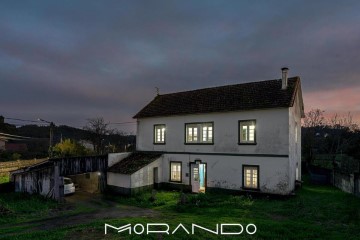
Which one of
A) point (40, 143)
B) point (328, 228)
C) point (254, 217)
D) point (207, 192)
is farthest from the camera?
point (40, 143)

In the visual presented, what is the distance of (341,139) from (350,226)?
33.6 metres

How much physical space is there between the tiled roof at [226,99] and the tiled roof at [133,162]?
3893mm

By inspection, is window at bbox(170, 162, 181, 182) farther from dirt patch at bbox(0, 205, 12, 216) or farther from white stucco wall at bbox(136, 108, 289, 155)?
dirt patch at bbox(0, 205, 12, 216)

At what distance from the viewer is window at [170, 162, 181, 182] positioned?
2544cm

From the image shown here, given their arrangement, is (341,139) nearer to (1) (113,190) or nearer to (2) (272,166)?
(2) (272,166)

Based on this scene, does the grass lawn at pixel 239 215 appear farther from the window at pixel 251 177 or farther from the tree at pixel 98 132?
the tree at pixel 98 132

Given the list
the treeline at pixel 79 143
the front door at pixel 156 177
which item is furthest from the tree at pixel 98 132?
the front door at pixel 156 177

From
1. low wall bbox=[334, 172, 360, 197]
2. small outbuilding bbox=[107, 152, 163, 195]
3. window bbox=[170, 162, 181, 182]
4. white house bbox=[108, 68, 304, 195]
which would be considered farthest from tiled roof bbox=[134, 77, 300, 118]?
low wall bbox=[334, 172, 360, 197]

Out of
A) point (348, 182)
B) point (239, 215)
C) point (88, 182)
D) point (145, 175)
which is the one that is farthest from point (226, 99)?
point (88, 182)

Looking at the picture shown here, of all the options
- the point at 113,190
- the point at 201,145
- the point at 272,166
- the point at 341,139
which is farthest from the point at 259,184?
the point at 341,139

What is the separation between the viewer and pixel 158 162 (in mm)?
26016

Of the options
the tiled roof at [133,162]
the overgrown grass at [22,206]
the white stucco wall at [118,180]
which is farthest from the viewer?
the tiled roof at [133,162]

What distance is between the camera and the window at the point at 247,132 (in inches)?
859

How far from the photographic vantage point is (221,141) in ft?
76.2
